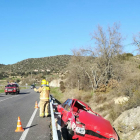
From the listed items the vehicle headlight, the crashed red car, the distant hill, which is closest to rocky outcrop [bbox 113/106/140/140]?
the crashed red car

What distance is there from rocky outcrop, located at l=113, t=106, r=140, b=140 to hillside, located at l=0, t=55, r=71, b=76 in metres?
91.1

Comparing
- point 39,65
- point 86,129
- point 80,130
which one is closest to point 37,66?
point 39,65

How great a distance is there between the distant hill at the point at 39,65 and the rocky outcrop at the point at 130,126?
91.1 metres

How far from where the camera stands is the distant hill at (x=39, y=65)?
10644cm

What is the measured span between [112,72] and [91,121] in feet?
74.2

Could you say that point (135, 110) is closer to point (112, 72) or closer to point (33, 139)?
point (33, 139)

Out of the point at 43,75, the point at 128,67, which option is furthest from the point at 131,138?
the point at 43,75

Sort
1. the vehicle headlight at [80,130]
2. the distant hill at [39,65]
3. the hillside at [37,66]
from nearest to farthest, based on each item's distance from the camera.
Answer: the vehicle headlight at [80,130] < the hillside at [37,66] < the distant hill at [39,65]

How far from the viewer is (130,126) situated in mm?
9133

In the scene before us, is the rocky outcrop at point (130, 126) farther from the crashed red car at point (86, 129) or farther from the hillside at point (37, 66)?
the hillside at point (37, 66)

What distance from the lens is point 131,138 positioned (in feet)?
27.6

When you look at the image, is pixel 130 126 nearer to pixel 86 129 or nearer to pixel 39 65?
pixel 86 129

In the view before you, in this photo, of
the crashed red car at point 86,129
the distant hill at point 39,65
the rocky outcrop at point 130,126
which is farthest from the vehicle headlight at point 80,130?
the distant hill at point 39,65

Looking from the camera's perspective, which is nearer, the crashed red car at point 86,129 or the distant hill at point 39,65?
the crashed red car at point 86,129
